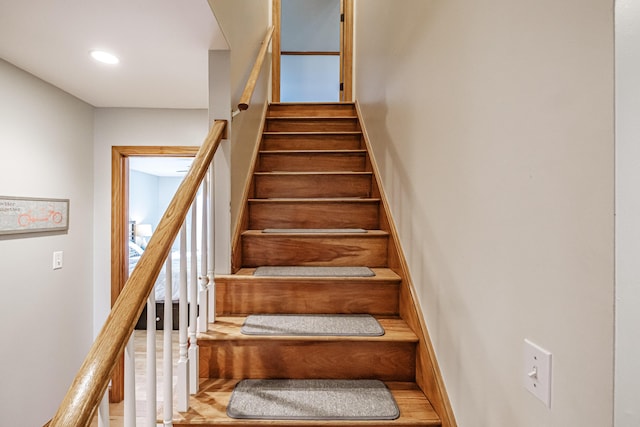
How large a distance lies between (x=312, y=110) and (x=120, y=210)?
2.09 metres

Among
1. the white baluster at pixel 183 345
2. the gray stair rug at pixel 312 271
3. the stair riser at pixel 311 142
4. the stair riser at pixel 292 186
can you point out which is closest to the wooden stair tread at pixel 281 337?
the white baluster at pixel 183 345

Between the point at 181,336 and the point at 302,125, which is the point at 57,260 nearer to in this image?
the point at 181,336

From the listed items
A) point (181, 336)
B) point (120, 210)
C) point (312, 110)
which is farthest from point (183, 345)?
point (312, 110)

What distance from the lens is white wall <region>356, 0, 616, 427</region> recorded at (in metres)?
0.55

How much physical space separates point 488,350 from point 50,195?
2.72 m

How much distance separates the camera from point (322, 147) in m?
2.98

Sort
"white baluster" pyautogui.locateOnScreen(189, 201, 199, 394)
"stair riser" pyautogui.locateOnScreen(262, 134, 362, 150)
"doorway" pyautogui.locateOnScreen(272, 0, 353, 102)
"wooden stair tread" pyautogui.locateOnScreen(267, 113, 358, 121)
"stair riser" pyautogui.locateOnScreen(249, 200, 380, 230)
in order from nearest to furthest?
"white baluster" pyautogui.locateOnScreen(189, 201, 199, 394) < "stair riser" pyautogui.locateOnScreen(249, 200, 380, 230) < "stair riser" pyautogui.locateOnScreen(262, 134, 362, 150) < "wooden stair tread" pyautogui.locateOnScreen(267, 113, 358, 121) < "doorway" pyautogui.locateOnScreen(272, 0, 353, 102)

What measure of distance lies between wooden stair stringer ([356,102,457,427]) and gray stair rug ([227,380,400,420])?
5.9 inches

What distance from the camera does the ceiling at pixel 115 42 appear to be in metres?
1.33

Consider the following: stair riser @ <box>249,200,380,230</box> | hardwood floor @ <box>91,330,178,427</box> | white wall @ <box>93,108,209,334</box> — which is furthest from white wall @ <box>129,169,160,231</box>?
stair riser @ <box>249,200,380,230</box>

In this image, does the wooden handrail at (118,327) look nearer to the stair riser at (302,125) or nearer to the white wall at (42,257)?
the white wall at (42,257)

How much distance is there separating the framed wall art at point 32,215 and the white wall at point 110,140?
12.8 inches

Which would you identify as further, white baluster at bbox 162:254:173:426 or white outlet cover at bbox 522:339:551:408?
white baluster at bbox 162:254:173:426
